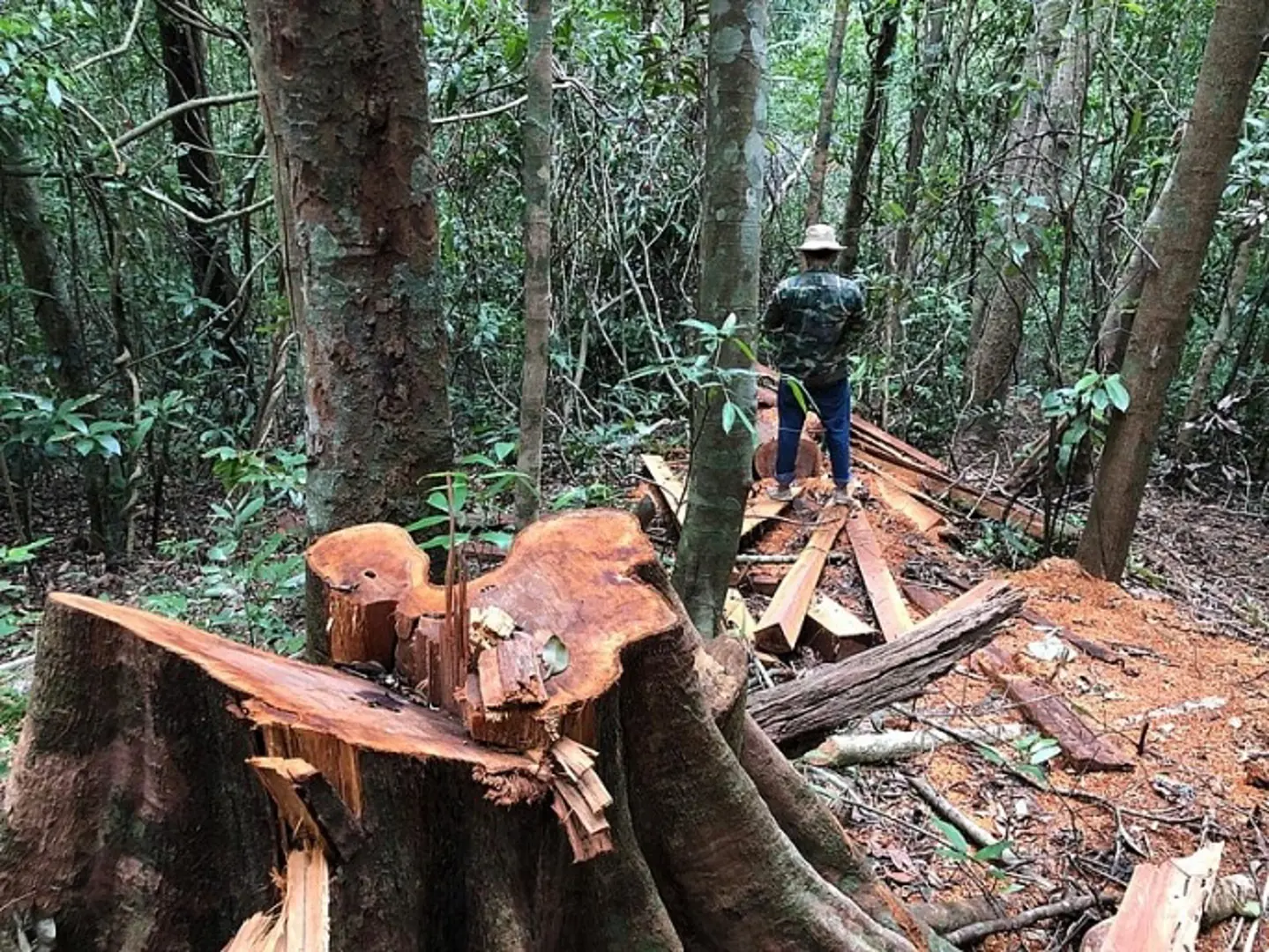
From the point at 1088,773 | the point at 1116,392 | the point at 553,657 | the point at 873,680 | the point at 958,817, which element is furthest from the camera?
the point at 1116,392

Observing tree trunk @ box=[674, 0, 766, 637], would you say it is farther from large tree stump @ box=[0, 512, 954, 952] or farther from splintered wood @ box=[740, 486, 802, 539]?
splintered wood @ box=[740, 486, 802, 539]

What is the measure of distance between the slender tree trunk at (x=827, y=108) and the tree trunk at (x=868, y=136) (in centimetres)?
79

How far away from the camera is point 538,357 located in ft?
13.9

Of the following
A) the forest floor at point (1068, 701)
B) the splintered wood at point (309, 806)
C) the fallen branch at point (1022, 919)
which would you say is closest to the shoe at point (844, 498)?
the forest floor at point (1068, 701)

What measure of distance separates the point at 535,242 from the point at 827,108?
270 inches

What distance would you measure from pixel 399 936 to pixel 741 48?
11.0 feet

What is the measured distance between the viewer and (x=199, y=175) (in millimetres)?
8633

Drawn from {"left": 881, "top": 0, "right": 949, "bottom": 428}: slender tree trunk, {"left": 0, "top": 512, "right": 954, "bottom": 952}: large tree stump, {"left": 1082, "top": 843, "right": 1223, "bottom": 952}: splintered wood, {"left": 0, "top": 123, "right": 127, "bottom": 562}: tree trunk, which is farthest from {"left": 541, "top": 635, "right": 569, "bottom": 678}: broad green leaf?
{"left": 881, "top": 0, "right": 949, "bottom": 428}: slender tree trunk

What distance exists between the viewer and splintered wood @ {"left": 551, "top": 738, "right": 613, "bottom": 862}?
1496mm

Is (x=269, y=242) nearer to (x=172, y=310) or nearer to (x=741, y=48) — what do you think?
(x=172, y=310)

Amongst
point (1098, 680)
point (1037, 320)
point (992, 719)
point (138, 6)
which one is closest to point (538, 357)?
point (992, 719)

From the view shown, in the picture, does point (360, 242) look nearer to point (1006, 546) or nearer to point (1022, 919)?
point (1022, 919)

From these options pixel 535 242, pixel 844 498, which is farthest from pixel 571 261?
pixel 535 242

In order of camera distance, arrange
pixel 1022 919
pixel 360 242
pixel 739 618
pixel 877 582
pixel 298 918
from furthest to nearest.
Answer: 1. pixel 877 582
2. pixel 739 618
3. pixel 1022 919
4. pixel 360 242
5. pixel 298 918
